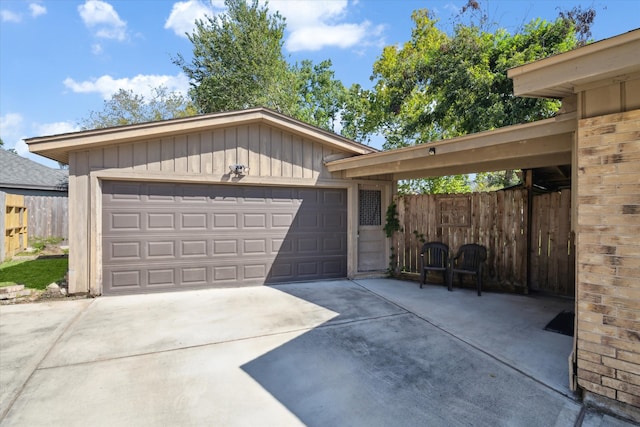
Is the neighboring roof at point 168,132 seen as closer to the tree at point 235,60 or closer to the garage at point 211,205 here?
the garage at point 211,205

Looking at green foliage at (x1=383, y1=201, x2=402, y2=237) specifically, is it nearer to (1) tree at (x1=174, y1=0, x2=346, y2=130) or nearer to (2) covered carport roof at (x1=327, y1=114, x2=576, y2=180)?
(2) covered carport roof at (x1=327, y1=114, x2=576, y2=180)

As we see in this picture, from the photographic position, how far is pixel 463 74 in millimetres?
10281

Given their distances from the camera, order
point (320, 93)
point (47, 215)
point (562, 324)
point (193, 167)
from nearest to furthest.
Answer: point (562, 324)
point (193, 167)
point (47, 215)
point (320, 93)

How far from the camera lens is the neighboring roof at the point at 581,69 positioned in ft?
6.58

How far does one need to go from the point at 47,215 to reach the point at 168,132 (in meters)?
9.38

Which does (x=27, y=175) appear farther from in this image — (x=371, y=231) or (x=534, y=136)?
(x=534, y=136)

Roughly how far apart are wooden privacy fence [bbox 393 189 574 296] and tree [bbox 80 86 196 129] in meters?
19.9

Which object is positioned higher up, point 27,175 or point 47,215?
point 27,175

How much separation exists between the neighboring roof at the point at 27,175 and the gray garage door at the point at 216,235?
9.83 metres

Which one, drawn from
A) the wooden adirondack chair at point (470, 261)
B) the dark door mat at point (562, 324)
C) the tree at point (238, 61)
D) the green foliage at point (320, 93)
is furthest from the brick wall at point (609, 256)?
the green foliage at point (320, 93)

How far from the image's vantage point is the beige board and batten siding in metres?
5.02

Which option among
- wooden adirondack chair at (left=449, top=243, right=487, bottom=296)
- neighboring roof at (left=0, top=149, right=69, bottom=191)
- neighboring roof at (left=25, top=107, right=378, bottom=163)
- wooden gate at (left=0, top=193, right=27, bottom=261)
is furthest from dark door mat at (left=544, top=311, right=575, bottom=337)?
neighboring roof at (left=0, top=149, right=69, bottom=191)

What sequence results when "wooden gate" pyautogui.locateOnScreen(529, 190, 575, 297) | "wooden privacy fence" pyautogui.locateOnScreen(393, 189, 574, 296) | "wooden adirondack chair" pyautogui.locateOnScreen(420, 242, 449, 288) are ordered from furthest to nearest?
1. "wooden adirondack chair" pyautogui.locateOnScreen(420, 242, 449, 288)
2. "wooden privacy fence" pyautogui.locateOnScreen(393, 189, 574, 296)
3. "wooden gate" pyautogui.locateOnScreen(529, 190, 575, 297)

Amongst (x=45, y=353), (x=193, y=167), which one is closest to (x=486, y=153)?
(x=193, y=167)
